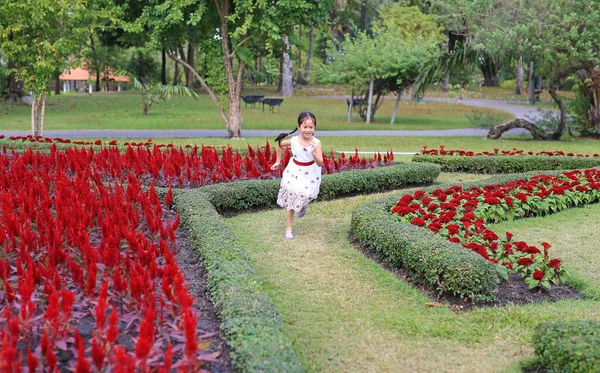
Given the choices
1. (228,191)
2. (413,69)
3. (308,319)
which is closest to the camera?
(308,319)

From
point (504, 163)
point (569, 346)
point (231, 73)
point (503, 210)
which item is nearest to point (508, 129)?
point (504, 163)

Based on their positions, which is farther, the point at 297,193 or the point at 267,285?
the point at 297,193

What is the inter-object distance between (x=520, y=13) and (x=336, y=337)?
16.9 meters

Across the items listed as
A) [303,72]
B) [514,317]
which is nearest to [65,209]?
[514,317]

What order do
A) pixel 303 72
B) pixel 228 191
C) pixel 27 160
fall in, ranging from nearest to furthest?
pixel 228 191 < pixel 27 160 < pixel 303 72

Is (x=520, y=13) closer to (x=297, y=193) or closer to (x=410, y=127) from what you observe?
(x=410, y=127)

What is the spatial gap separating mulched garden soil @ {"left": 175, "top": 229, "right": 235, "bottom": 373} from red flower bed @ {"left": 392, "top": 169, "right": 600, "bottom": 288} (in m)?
2.40

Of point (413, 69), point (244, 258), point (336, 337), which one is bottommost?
point (336, 337)

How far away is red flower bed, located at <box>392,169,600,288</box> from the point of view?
20.9ft

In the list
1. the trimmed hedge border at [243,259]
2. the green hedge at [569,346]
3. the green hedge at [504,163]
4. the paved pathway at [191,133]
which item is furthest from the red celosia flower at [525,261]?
the paved pathway at [191,133]

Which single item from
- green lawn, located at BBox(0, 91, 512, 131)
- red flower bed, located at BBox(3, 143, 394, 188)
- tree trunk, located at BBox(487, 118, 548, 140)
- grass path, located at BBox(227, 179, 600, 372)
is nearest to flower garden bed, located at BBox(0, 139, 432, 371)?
grass path, located at BBox(227, 179, 600, 372)

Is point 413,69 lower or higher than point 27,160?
higher

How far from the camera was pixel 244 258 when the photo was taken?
589 cm

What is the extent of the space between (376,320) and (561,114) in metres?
16.8
